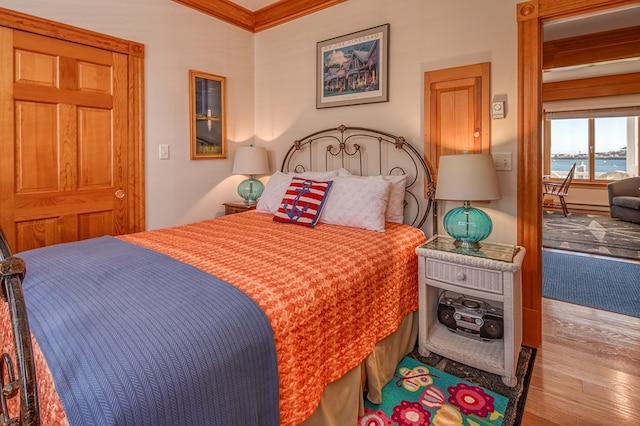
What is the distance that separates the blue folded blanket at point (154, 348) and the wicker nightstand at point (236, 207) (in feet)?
6.21

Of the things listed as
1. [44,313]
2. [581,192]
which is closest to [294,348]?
[44,313]

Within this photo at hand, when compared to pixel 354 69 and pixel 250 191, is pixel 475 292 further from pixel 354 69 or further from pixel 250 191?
pixel 250 191

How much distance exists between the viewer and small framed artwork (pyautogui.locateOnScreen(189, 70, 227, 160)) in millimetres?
3213

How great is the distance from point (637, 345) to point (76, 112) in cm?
406

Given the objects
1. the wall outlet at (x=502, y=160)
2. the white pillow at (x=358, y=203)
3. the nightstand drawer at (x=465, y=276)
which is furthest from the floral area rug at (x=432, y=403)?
the wall outlet at (x=502, y=160)

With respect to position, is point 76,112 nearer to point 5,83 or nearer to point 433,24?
point 5,83

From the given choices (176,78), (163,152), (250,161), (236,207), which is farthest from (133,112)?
(236,207)

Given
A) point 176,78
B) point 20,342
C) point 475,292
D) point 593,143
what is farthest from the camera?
point 593,143

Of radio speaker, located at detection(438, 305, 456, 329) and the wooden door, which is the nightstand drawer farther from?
the wooden door

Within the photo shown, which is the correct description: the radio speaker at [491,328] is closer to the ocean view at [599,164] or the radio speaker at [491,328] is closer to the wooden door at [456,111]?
the wooden door at [456,111]

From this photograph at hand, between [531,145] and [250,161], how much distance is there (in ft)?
7.37

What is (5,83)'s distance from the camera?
2252 mm

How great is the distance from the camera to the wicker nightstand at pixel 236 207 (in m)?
3.30

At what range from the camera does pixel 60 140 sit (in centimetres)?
250
